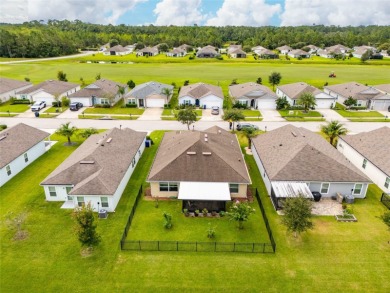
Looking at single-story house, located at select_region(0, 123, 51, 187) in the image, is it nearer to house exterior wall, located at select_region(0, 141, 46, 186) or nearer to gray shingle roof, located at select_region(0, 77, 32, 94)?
house exterior wall, located at select_region(0, 141, 46, 186)

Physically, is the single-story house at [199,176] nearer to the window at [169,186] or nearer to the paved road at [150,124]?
the window at [169,186]

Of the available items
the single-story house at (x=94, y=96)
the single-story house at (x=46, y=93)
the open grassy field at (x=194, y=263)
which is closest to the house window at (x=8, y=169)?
the open grassy field at (x=194, y=263)

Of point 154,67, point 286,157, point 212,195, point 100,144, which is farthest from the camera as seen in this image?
Result: point 154,67

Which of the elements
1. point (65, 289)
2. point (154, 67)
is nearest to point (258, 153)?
point (65, 289)

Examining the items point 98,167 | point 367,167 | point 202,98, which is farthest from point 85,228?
point 202,98

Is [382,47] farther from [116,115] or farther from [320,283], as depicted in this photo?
[320,283]

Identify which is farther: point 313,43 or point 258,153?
point 313,43

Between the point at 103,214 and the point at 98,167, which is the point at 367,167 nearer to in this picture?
the point at 103,214
